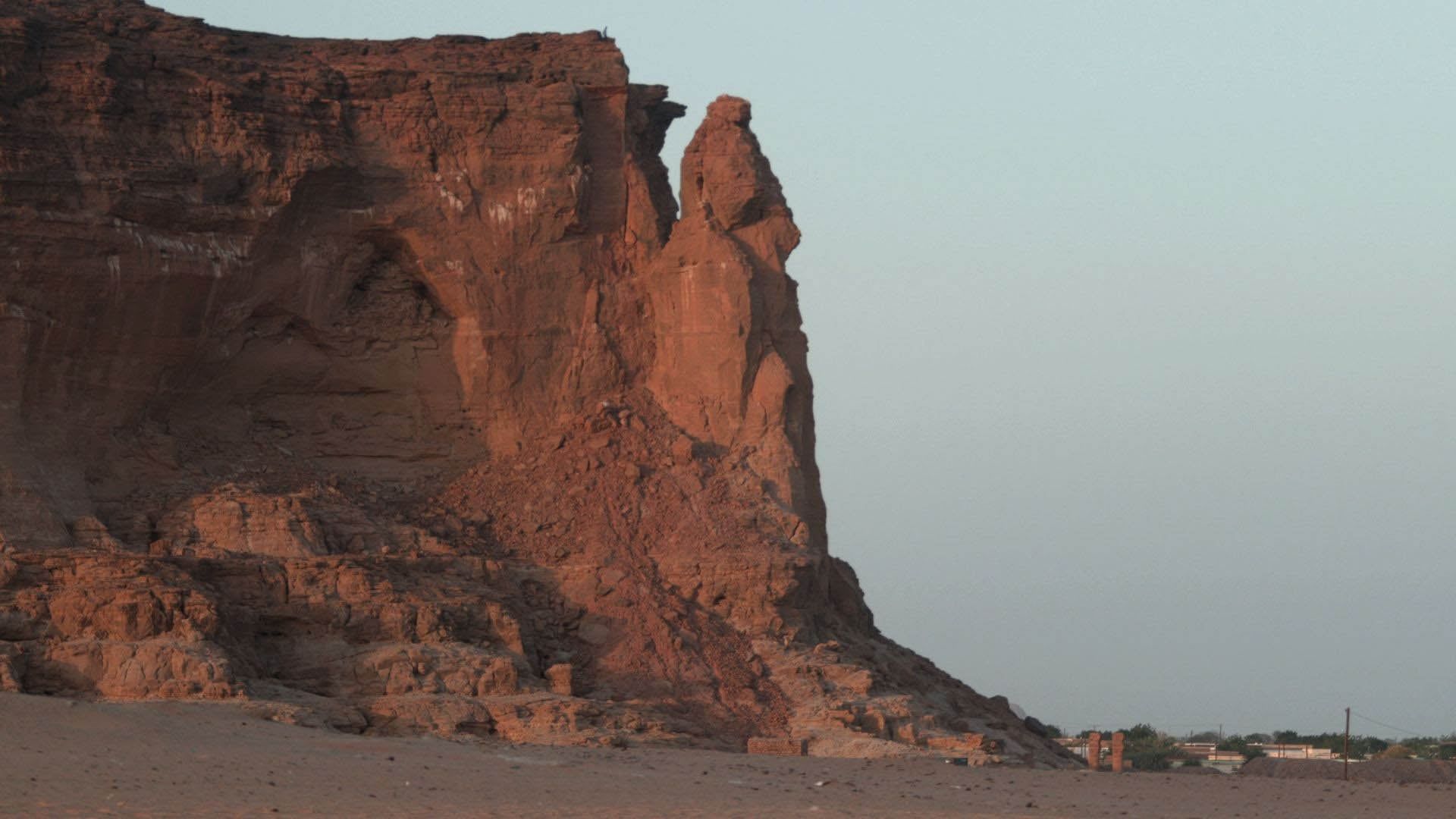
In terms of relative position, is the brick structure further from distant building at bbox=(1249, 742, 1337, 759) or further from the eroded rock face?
distant building at bbox=(1249, 742, 1337, 759)

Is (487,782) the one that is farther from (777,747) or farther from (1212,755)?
(1212,755)

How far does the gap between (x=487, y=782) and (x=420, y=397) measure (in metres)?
11.5

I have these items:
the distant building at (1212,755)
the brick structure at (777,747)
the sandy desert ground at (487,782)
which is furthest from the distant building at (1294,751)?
the brick structure at (777,747)

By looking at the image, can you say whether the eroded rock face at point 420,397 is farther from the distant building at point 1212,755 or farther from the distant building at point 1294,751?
the distant building at point 1294,751

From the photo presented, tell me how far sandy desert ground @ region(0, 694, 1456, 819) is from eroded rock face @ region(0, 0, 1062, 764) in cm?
186

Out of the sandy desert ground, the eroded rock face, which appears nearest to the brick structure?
the eroded rock face

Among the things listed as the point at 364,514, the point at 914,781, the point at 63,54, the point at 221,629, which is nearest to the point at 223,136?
the point at 63,54

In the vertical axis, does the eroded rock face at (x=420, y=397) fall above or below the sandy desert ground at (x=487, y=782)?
above

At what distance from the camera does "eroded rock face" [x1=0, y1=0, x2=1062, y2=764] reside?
32625mm

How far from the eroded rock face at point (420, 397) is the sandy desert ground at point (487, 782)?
6.09ft

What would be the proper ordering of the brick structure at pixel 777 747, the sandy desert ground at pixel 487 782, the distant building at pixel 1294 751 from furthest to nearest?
the distant building at pixel 1294 751 → the brick structure at pixel 777 747 → the sandy desert ground at pixel 487 782

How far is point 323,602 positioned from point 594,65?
9584 mm

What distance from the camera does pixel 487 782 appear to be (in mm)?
26984

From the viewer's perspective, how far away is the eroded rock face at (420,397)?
3262 cm
